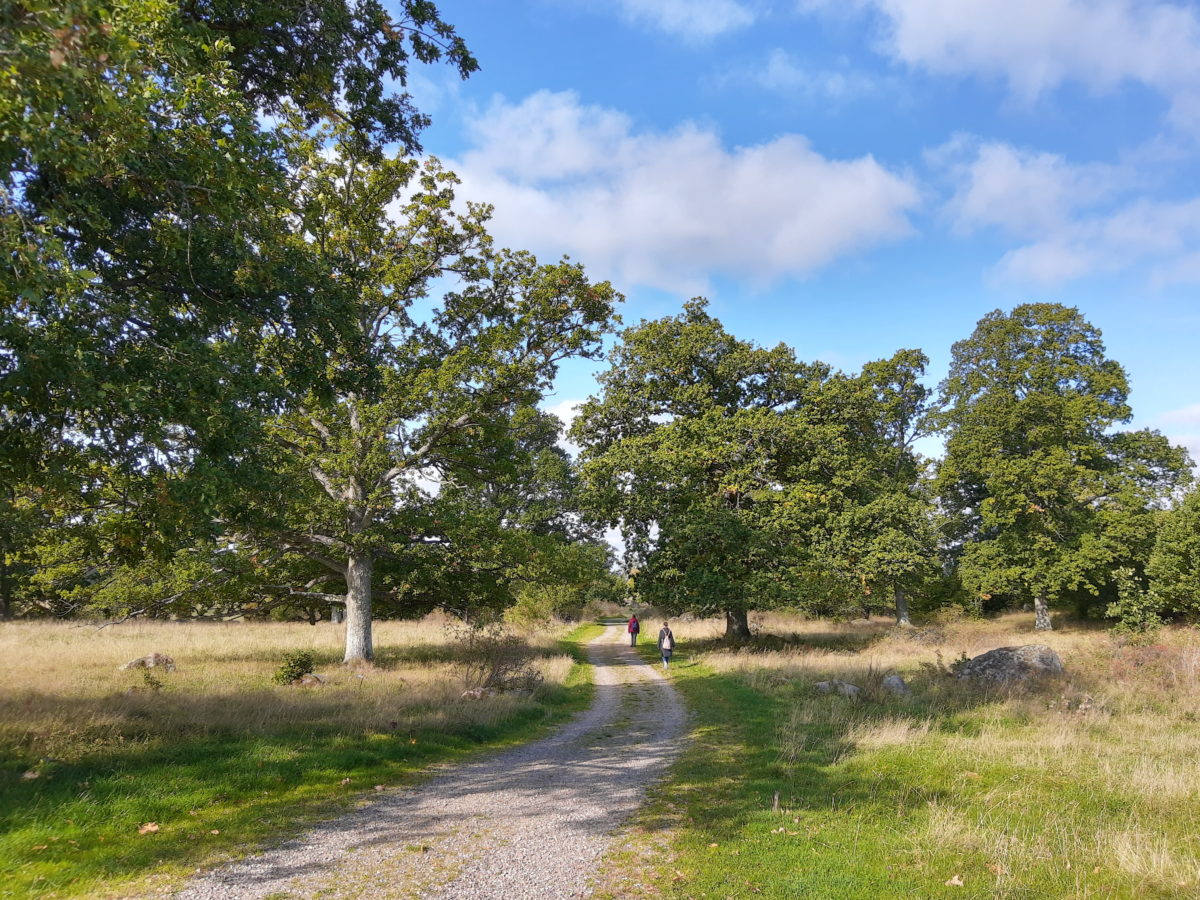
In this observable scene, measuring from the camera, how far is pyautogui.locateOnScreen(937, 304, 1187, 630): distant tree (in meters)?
30.1

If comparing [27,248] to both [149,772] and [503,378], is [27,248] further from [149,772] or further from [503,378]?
[503,378]

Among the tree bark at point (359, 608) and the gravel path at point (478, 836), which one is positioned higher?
the tree bark at point (359, 608)

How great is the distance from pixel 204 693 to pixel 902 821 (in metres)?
12.3

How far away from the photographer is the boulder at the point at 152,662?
15.1 meters

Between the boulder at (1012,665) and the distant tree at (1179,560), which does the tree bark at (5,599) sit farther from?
the distant tree at (1179,560)

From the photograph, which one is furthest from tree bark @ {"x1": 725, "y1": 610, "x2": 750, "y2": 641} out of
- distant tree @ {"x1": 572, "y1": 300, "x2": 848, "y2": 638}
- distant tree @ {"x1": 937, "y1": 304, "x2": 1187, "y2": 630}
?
distant tree @ {"x1": 937, "y1": 304, "x2": 1187, "y2": 630}

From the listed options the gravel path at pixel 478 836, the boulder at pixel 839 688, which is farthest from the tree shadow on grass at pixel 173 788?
the boulder at pixel 839 688

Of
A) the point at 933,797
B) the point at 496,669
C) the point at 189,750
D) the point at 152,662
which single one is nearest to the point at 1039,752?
the point at 933,797

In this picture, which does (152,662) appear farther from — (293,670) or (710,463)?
(710,463)

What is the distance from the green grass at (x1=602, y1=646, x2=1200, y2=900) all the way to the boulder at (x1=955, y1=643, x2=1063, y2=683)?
5.13 metres

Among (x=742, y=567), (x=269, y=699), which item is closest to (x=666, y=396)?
(x=742, y=567)

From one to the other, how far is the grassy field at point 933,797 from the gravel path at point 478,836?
0.53m

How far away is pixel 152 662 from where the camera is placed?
15469 mm

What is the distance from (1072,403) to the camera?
31.5m
